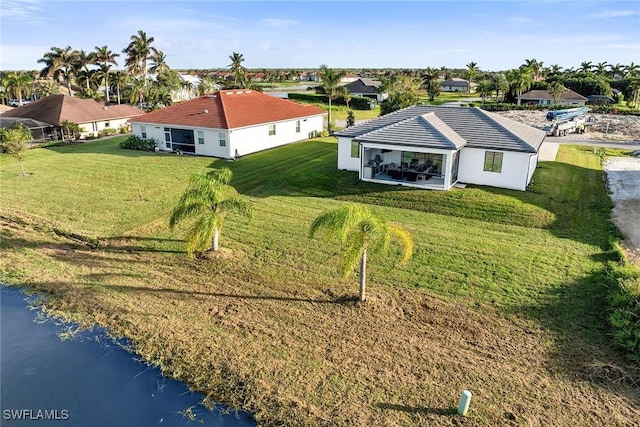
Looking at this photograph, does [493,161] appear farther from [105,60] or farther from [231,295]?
[105,60]

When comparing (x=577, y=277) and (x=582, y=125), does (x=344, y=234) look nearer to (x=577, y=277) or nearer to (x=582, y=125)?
(x=577, y=277)

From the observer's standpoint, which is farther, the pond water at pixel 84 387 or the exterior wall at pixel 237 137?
the exterior wall at pixel 237 137

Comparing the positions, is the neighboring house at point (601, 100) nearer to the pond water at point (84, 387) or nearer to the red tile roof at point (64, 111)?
the red tile roof at point (64, 111)

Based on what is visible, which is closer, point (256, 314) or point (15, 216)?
point (256, 314)

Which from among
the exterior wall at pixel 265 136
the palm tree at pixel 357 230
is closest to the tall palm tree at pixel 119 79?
the exterior wall at pixel 265 136

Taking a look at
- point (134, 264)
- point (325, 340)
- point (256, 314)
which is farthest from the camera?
point (134, 264)

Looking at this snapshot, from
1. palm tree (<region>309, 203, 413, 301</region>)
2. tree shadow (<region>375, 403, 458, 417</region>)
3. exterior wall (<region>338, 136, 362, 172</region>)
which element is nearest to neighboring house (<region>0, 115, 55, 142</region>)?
exterior wall (<region>338, 136, 362, 172</region>)

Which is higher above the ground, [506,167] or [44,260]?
[506,167]

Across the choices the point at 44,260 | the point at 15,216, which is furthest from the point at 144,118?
the point at 44,260
